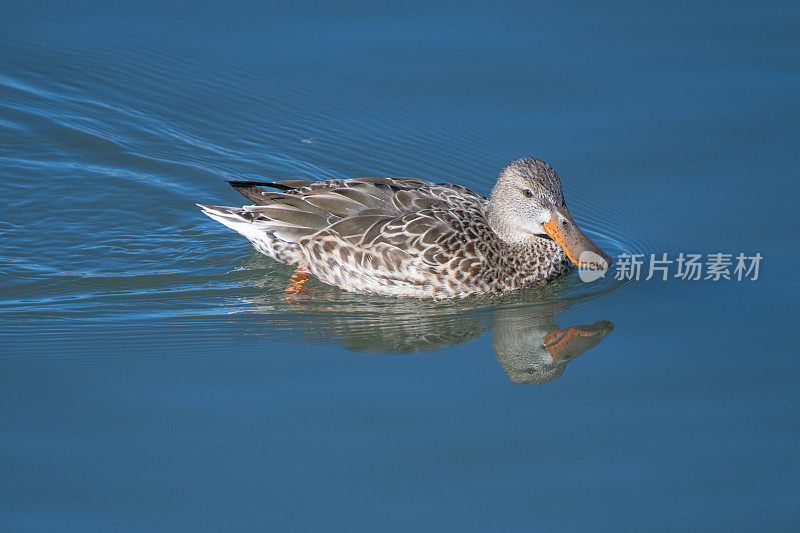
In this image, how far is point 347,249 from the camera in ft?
27.6

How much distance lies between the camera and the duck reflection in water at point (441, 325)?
7.39 m

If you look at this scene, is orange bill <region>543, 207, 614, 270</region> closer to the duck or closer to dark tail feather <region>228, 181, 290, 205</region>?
the duck

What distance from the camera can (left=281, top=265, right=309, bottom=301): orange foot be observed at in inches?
331

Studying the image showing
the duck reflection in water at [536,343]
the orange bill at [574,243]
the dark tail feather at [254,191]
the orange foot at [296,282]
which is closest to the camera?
the duck reflection in water at [536,343]

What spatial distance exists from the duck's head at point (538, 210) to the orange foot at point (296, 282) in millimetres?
1707

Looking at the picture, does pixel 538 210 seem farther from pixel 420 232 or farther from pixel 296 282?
pixel 296 282

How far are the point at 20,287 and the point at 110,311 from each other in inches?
32.8

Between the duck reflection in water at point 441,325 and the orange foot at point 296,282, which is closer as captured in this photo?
the duck reflection in water at point 441,325

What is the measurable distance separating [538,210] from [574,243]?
39cm

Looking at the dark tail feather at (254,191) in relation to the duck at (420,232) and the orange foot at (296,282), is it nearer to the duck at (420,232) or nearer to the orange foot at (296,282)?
→ the duck at (420,232)

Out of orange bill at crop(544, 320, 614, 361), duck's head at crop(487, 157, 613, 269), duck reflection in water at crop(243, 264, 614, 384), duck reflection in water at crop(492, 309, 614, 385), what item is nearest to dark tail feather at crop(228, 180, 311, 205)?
duck reflection in water at crop(243, 264, 614, 384)

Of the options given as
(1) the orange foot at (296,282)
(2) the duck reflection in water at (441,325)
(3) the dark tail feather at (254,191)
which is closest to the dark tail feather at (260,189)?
(3) the dark tail feather at (254,191)

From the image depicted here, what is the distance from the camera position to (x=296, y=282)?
8680 millimetres

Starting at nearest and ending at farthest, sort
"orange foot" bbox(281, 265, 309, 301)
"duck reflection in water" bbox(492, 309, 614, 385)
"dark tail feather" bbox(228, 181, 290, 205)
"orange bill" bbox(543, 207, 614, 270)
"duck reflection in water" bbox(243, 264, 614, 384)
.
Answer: "duck reflection in water" bbox(492, 309, 614, 385), "duck reflection in water" bbox(243, 264, 614, 384), "orange bill" bbox(543, 207, 614, 270), "orange foot" bbox(281, 265, 309, 301), "dark tail feather" bbox(228, 181, 290, 205)
